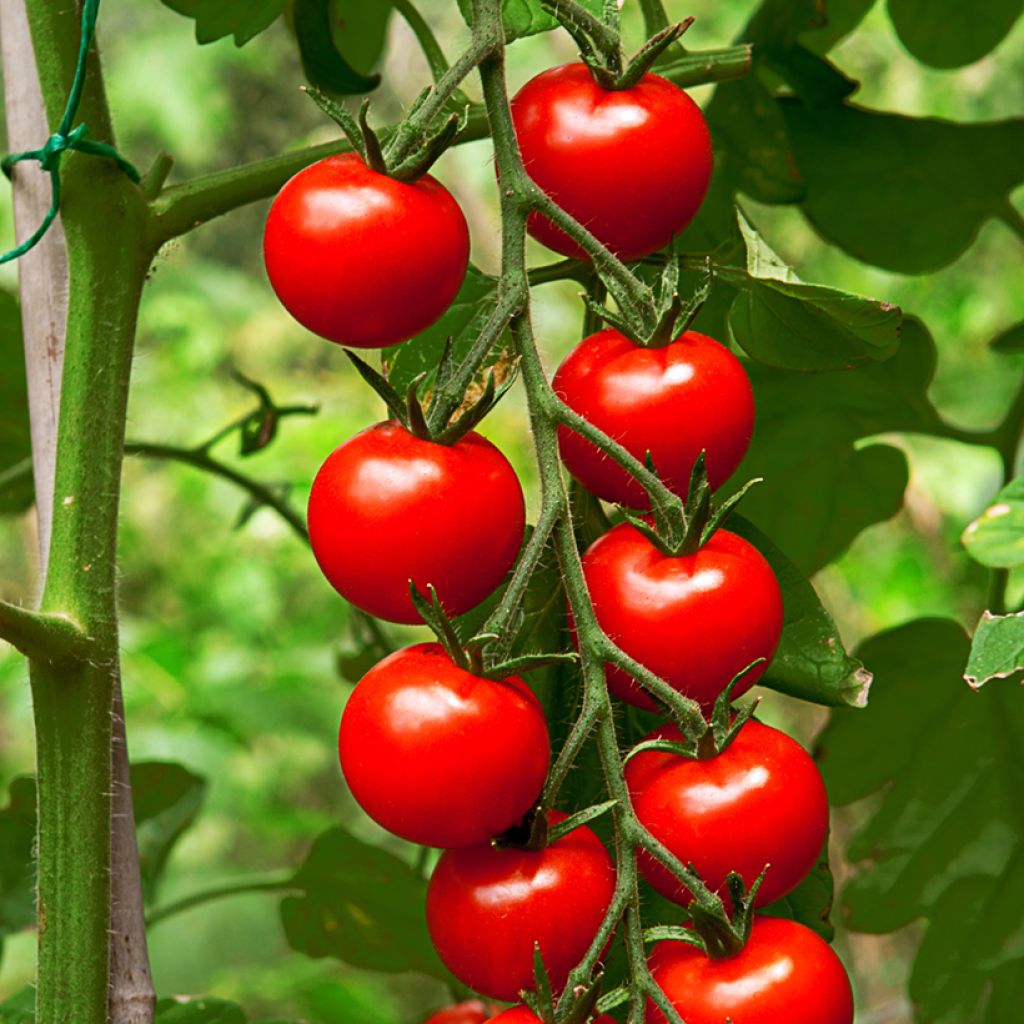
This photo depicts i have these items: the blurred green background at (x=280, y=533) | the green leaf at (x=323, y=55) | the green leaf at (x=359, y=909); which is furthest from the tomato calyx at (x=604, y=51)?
the blurred green background at (x=280, y=533)

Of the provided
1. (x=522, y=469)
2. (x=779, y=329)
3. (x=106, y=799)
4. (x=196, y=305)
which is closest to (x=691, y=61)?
(x=779, y=329)

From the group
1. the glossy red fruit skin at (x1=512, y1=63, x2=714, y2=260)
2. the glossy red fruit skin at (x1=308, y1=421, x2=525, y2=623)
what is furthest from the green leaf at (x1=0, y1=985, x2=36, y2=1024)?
the glossy red fruit skin at (x1=512, y1=63, x2=714, y2=260)

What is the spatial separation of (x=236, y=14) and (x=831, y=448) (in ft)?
1.28

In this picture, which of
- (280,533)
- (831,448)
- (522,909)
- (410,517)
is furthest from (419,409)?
(280,533)

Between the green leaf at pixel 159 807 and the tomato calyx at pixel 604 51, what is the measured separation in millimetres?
502

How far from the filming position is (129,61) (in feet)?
12.4

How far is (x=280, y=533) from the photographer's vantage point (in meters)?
2.14

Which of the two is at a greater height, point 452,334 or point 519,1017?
point 452,334

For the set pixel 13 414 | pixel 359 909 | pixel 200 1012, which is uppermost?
pixel 13 414

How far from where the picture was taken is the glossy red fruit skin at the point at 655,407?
1.41ft

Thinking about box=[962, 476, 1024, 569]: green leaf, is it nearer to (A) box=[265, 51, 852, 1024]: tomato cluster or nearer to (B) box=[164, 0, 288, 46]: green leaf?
(A) box=[265, 51, 852, 1024]: tomato cluster

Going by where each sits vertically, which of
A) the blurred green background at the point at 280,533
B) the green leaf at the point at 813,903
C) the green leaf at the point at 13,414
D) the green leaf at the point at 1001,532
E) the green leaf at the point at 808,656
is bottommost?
the green leaf at the point at 813,903

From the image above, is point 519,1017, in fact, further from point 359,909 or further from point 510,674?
point 359,909

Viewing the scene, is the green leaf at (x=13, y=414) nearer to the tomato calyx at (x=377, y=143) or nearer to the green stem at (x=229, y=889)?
the green stem at (x=229, y=889)
